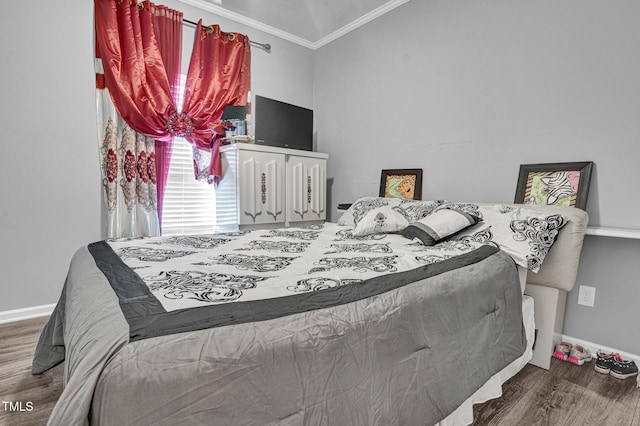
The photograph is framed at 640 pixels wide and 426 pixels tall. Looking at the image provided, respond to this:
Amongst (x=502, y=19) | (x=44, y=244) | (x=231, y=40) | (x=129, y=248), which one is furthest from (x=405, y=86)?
(x=44, y=244)

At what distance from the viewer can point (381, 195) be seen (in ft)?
10.4

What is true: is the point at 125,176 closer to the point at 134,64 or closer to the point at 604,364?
the point at 134,64

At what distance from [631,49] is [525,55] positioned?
563 mm

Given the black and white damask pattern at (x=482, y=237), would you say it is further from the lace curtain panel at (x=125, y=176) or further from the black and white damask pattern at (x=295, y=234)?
the lace curtain panel at (x=125, y=176)

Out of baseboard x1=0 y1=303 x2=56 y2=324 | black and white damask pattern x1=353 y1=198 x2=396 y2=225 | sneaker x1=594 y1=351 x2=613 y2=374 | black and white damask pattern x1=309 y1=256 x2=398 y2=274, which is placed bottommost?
baseboard x1=0 y1=303 x2=56 y2=324

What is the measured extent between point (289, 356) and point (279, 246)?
3.34 feet

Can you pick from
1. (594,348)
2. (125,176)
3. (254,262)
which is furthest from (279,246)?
(594,348)

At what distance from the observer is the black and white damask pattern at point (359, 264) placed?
4.07 ft

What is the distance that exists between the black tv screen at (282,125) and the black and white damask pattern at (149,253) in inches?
73.1

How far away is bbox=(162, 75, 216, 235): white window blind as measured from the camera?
3.09m

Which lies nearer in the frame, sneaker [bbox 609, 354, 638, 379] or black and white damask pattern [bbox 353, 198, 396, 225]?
sneaker [bbox 609, 354, 638, 379]

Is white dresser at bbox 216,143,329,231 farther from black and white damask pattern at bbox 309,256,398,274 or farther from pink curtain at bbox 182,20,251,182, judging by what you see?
black and white damask pattern at bbox 309,256,398,274

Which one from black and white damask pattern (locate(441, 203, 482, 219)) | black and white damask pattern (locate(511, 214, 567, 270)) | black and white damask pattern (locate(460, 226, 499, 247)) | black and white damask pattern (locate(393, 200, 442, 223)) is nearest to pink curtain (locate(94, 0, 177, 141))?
black and white damask pattern (locate(393, 200, 442, 223))

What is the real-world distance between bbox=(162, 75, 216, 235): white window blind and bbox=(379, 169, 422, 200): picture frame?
68.5 inches
